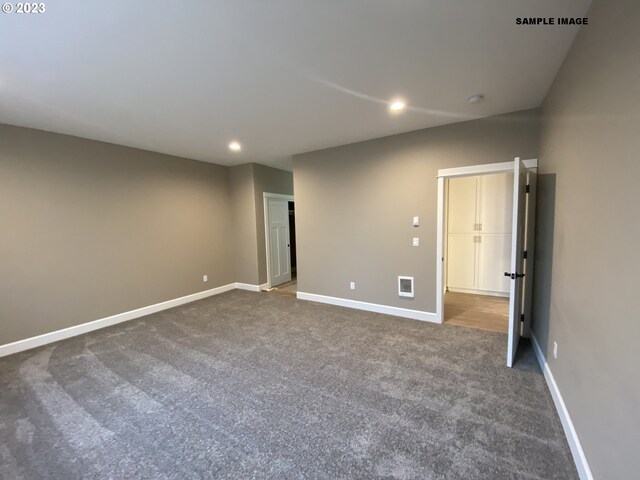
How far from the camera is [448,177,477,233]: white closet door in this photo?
5.03 meters

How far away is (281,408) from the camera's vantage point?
2.09 metres

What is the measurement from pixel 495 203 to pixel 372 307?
3010 mm

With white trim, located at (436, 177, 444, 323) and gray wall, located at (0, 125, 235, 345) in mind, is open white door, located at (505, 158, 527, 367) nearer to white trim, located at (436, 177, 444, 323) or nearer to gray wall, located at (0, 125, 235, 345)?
white trim, located at (436, 177, 444, 323)

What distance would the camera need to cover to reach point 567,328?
Result: 1.86 m

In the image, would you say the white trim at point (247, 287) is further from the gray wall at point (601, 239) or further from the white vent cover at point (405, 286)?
the gray wall at point (601, 239)

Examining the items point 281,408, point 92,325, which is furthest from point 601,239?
point 92,325

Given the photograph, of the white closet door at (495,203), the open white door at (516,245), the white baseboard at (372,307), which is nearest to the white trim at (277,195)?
the white baseboard at (372,307)

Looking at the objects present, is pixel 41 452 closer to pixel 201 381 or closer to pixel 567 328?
pixel 201 381

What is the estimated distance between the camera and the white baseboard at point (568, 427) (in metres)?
1.45

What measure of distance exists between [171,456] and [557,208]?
339 cm

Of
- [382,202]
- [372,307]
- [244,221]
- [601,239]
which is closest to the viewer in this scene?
[601,239]

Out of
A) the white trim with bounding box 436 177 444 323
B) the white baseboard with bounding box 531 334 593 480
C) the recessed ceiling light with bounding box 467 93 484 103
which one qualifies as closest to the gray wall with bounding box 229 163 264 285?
the white trim with bounding box 436 177 444 323

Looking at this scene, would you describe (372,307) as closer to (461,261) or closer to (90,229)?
(461,261)

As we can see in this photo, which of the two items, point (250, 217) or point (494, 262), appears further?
point (250, 217)
